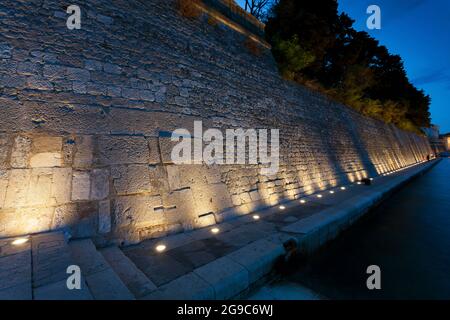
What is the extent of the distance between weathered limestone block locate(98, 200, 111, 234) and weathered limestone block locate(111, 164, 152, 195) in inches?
9.1

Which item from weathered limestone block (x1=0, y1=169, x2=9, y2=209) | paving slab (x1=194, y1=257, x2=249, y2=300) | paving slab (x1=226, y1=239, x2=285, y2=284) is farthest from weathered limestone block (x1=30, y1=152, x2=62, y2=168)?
paving slab (x1=226, y1=239, x2=285, y2=284)

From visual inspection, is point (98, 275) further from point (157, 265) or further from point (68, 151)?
point (68, 151)

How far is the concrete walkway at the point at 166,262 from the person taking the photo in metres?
1.47

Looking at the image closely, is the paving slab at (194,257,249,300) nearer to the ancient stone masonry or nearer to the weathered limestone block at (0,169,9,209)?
the ancient stone masonry

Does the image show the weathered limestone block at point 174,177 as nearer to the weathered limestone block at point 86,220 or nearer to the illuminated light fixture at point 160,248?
the illuminated light fixture at point 160,248

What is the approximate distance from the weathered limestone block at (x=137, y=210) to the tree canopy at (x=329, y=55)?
644 centimetres

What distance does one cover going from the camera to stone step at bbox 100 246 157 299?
1658 mm

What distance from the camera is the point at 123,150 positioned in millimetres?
2947

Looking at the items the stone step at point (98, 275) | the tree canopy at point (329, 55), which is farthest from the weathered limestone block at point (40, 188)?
the tree canopy at point (329, 55)

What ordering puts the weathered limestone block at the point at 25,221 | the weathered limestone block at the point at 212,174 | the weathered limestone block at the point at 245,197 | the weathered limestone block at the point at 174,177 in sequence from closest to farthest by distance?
the weathered limestone block at the point at 25,221
the weathered limestone block at the point at 174,177
the weathered limestone block at the point at 212,174
the weathered limestone block at the point at 245,197

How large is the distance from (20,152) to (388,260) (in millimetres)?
5463

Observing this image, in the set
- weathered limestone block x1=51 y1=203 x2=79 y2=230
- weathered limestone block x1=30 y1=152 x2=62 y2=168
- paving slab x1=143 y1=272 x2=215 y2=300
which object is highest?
weathered limestone block x1=30 y1=152 x2=62 y2=168

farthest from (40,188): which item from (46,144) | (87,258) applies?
(87,258)
